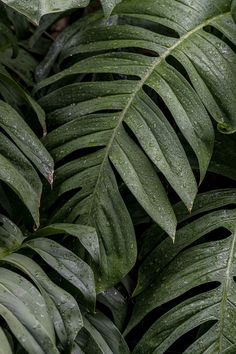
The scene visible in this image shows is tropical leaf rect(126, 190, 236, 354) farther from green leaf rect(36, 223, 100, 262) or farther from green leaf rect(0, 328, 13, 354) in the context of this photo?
green leaf rect(0, 328, 13, 354)

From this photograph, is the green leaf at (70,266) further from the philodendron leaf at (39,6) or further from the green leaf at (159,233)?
the philodendron leaf at (39,6)

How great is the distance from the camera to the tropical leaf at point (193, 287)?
1.31 meters

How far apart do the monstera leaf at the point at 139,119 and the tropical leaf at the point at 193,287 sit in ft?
0.35

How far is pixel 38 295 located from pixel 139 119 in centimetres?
45

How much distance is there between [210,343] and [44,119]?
0.56 metres

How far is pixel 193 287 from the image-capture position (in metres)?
1.40

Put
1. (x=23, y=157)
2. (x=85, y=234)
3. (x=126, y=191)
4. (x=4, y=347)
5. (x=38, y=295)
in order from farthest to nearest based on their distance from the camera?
(x=126, y=191)
(x=23, y=157)
(x=85, y=234)
(x=38, y=295)
(x=4, y=347)

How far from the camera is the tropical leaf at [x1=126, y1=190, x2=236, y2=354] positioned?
1311 mm

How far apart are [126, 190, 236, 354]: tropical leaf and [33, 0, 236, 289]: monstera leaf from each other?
0.35 ft

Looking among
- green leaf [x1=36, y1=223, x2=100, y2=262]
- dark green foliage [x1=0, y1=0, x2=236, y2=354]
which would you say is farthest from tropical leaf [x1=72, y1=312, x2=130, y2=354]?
green leaf [x1=36, y1=223, x2=100, y2=262]

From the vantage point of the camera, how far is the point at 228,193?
1.53m

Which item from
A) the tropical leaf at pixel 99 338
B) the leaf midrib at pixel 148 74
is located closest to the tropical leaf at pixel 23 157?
the leaf midrib at pixel 148 74

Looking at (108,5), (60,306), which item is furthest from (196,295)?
(108,5)

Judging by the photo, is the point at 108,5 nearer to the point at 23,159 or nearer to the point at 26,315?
the point at 23,159
